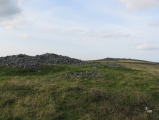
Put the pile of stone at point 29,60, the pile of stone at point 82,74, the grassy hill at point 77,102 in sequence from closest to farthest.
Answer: the grassy hill at point 77,102 → the pile of stone at point 82,74 → the pile of stone at point 29,60

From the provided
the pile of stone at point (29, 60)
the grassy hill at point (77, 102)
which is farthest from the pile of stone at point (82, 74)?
the pile of stone at point (29, 60)

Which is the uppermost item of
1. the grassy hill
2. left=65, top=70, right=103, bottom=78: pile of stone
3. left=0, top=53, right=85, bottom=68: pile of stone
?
left=0, top=53, right=85, bottom=68: pile of stone

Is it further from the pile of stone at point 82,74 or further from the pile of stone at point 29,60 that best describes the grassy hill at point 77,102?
the pile of stone at point 29,60

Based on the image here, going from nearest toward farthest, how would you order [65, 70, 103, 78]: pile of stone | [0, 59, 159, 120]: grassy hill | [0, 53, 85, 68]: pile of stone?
[0, 59, 159, 120]: grassy hill → [65, 70, 103, 78]: pile of stone → [0, 53, 85, 68]: pile of stone

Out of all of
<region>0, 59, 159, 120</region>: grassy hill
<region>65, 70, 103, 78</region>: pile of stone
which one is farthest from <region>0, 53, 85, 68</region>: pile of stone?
<region>0, 59, 159, 120</region>: grassy hill

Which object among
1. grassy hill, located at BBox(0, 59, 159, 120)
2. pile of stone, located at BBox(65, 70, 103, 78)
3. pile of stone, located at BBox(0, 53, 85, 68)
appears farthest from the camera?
pile of stone, located at BBox(0, 53, 85, 68)

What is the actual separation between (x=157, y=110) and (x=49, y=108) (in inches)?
250

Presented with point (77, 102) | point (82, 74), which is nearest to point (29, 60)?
point (82, 74)

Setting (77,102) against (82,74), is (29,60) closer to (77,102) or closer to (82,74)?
(82,74)

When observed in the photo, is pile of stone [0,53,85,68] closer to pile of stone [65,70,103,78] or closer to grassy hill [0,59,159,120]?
pile of stone [65,70,103,78]

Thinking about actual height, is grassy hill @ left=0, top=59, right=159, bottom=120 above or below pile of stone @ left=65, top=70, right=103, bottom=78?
below

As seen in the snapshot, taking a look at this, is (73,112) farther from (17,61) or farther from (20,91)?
(17,61)

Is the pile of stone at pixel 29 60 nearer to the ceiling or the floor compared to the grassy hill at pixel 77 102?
nearer to the ceiling

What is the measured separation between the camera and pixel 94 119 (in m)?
13.7
